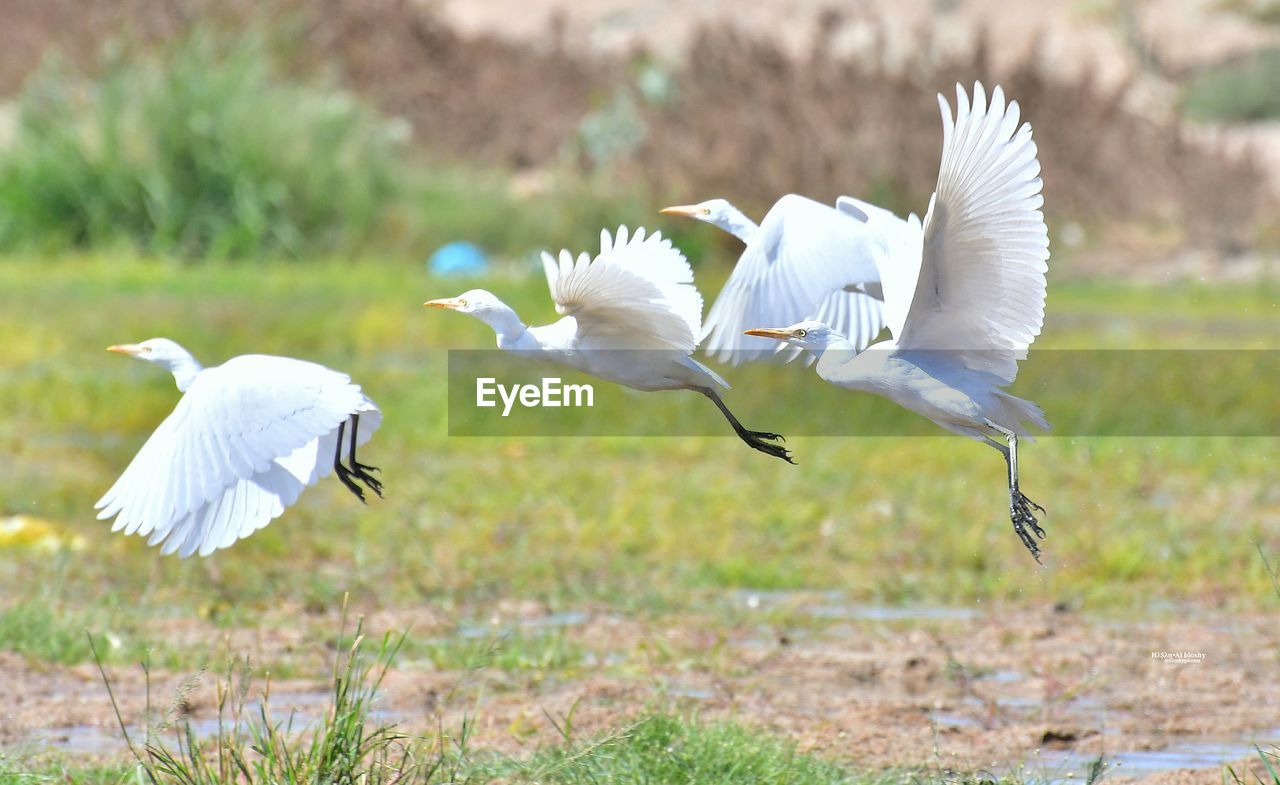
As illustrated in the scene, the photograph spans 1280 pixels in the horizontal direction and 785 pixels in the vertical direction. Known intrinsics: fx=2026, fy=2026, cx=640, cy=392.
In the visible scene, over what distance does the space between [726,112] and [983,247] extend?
13829 mm

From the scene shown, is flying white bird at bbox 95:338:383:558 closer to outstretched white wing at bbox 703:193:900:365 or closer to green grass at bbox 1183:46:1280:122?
outstretched white wing at bbox 703:193:900:365

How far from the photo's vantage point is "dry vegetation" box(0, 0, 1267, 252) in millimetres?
16781

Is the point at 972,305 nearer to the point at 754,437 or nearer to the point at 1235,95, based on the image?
the point at 754,437

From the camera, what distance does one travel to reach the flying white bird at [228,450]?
12.6 feet

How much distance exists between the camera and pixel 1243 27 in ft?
103

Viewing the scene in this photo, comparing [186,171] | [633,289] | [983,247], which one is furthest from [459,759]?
[186,171]

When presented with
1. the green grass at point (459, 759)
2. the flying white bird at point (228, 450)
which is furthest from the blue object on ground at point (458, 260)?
the flying white bird at point (228, 450)

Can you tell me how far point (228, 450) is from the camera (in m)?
3.89

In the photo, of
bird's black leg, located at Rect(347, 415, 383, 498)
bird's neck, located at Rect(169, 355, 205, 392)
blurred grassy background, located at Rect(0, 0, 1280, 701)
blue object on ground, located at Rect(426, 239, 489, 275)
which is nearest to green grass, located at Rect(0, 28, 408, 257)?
blurred grassy background, located at Rect(0, 0, 1280, 701)

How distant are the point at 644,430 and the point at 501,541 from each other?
2483 mm

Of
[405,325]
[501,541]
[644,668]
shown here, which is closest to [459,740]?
[644,668]

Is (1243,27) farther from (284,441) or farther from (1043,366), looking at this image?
(284,441)

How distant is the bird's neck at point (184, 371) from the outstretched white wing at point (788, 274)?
3.71 ft

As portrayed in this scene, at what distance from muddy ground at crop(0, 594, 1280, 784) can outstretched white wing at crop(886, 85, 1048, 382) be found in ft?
3.81
